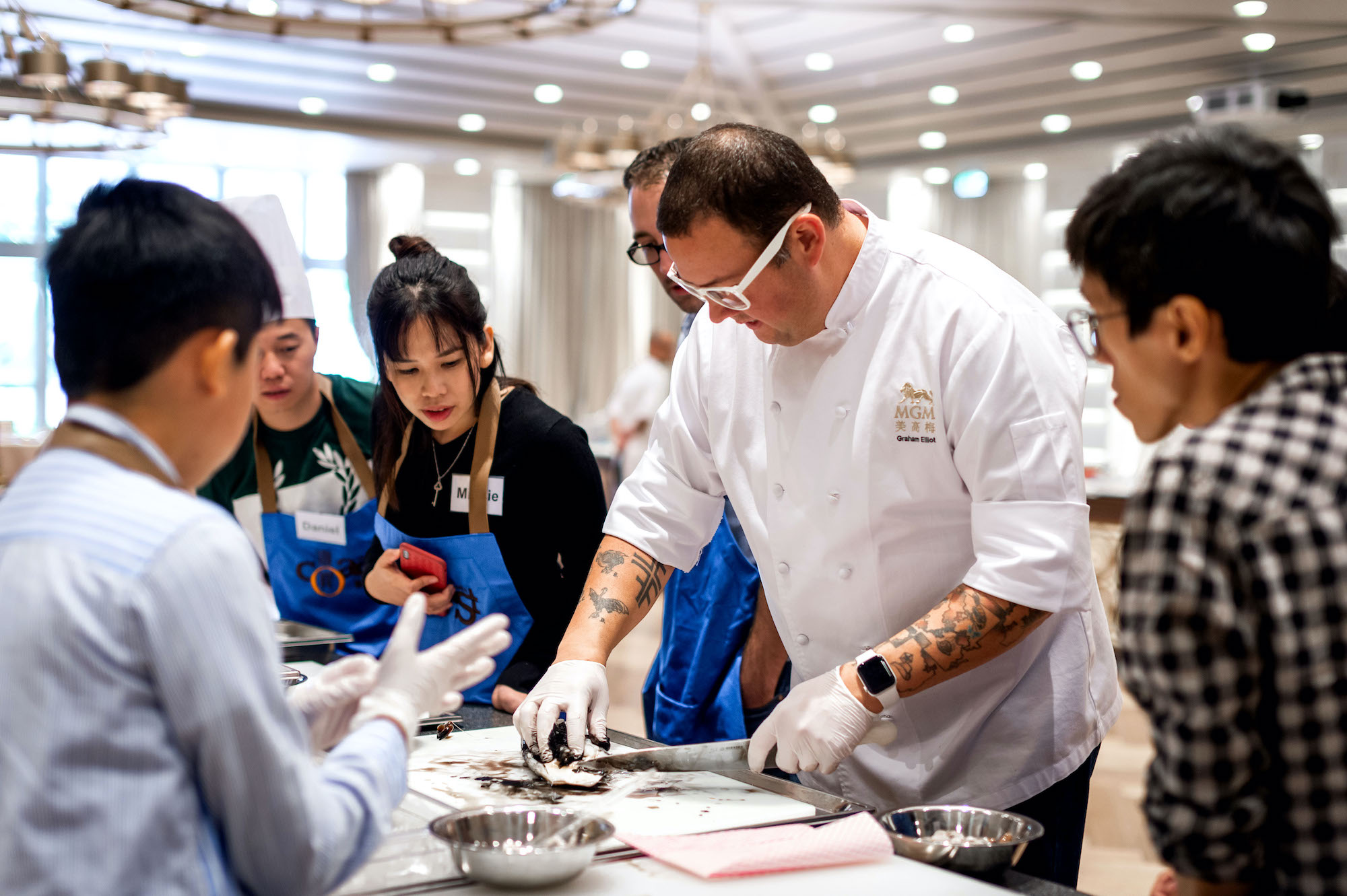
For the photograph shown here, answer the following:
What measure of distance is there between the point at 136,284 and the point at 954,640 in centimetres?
105

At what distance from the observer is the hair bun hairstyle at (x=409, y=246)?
7.25 ft

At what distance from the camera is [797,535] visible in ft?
5.68

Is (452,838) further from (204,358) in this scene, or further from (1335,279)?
(1335,279)

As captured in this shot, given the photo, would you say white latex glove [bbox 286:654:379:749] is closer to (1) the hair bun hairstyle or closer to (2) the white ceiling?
(1) the hair bun hairstyle

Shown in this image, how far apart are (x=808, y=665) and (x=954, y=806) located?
492 millimetres

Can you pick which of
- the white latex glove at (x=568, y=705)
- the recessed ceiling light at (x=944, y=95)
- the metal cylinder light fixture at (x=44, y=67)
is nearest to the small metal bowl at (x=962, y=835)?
the white latex glove at (x=568, y=705)

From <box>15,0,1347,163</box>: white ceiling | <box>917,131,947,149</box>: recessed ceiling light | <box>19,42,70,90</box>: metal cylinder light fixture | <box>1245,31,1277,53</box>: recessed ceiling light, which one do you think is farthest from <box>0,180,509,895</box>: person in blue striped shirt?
<box>917,131,947,149</box>: recessed ceiling light

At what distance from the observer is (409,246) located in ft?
7.31

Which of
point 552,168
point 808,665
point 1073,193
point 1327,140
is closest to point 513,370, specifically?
point 552,168

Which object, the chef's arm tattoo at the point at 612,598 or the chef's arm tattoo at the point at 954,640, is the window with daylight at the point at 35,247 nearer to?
the chef's arm tattoo at the point at 612,598

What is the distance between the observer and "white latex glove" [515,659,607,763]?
1.53 meters

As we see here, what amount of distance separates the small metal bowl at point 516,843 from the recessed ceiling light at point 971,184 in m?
10.6

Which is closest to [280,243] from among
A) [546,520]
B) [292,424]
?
[292,424]

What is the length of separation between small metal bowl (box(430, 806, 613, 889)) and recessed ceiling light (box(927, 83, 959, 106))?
818cm
